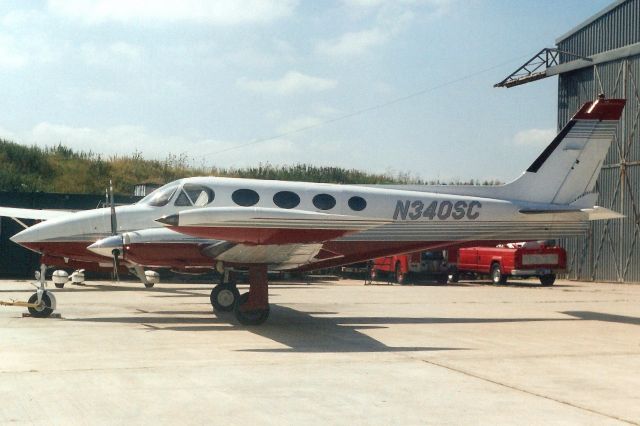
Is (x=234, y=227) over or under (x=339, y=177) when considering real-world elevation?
under

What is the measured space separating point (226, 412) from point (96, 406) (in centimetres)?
134

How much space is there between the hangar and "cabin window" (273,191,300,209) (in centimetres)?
2139

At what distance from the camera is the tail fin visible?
60.7ft

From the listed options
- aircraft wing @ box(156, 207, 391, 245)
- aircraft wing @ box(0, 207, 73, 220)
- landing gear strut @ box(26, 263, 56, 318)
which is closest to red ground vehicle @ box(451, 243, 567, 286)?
aircraft wing @ box(0, 207, 73, 220)

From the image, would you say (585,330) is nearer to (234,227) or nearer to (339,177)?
(234,227)

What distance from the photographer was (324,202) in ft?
55.7

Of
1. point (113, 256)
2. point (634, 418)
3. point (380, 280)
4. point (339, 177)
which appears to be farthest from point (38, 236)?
point (339, 177)

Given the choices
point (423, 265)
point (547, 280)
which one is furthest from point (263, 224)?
point (547, 280)

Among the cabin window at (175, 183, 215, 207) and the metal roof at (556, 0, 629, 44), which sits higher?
the metal roof at (556, 0, 629, 44)

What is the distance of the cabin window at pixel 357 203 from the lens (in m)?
17.2

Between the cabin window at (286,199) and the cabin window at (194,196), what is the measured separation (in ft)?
4.52

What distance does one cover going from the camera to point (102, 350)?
1155 centimetres

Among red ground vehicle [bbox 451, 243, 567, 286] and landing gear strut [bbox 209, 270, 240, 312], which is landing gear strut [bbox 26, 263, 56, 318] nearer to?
landing gear strut [bbox 209, 270, 240, 312]

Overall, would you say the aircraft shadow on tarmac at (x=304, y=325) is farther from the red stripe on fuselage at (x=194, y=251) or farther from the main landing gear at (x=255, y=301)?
the red stripe on fuselage at (x=194, y=251)
